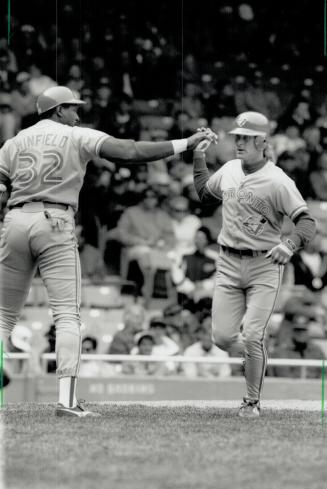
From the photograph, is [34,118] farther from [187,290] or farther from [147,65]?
[187,290]

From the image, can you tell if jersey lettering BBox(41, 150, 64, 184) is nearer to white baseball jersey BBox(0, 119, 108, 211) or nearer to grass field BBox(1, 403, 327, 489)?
white baseball jersey BBox(0, 119, 108, 211)

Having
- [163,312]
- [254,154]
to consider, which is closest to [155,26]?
[163,312]

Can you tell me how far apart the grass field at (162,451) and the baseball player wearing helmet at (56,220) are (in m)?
0.49

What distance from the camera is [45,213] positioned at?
19.9ft

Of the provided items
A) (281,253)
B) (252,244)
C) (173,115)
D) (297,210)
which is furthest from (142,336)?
(281,253)

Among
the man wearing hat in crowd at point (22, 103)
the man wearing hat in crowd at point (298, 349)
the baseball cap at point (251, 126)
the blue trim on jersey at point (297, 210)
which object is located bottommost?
the man wearing hat in crowd at point (298, 349)

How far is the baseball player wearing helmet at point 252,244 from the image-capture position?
6.50 metres

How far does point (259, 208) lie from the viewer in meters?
6.53

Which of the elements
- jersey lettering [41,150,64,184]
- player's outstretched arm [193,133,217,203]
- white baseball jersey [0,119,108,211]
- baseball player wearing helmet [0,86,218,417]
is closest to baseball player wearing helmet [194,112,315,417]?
player's outstretched arm [193,133,217,203]

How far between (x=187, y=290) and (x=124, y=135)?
92.1 inches

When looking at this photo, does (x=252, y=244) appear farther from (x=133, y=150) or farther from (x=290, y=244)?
(x=133, y=150)

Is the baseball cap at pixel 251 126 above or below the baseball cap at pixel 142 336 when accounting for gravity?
above

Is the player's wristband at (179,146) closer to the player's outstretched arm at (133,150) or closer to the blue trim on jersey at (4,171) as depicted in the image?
the player's outstretched arm at (133,150)

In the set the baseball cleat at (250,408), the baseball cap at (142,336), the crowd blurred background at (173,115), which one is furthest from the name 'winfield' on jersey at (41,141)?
the crowd blurred background at (173,115)
